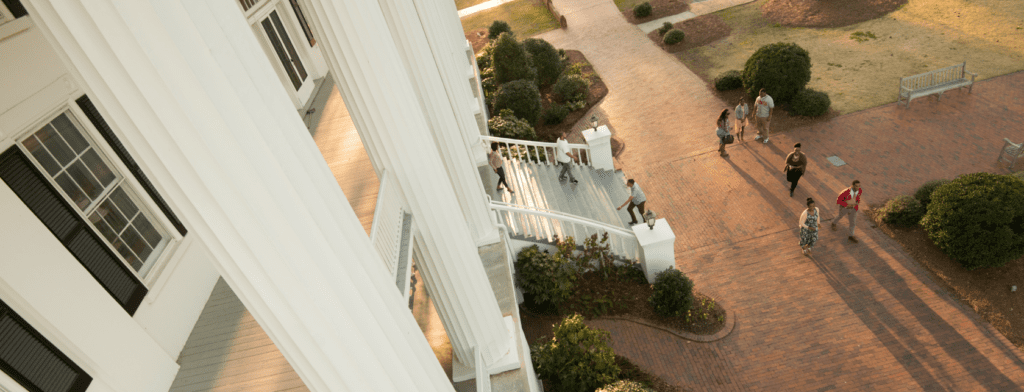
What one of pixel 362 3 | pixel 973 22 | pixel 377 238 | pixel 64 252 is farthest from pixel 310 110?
pixel 973 22

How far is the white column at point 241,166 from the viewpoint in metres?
1.97

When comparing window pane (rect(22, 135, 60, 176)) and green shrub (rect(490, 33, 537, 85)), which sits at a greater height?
window pane (rect(22, 135, 60, 176))

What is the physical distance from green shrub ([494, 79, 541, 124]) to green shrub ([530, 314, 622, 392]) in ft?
30.8

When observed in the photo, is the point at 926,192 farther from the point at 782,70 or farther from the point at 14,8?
the point at 14,8

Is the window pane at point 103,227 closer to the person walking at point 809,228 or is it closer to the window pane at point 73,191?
the window pane at point 73,191

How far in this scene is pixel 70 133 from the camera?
4.00 meters

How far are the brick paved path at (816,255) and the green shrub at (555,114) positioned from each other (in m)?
1.56

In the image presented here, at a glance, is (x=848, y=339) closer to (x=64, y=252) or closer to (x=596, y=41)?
(x=64, y=252)

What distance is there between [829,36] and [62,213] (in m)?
22.8

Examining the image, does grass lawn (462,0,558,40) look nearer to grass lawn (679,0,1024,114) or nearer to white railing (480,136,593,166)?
grass lawn (679,0,1024,114)

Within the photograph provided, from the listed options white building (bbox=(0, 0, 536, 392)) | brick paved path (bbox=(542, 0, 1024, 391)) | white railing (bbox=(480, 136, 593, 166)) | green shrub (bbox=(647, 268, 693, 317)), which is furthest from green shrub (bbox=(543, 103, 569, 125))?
white building (bbox=(0, 0, 536, 392))

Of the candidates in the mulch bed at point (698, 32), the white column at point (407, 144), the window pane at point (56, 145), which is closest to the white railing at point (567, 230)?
the white column at point (407, 144)

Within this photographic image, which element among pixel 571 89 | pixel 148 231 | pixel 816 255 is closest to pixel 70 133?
pixel 148 231

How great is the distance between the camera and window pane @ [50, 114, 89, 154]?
389cm
